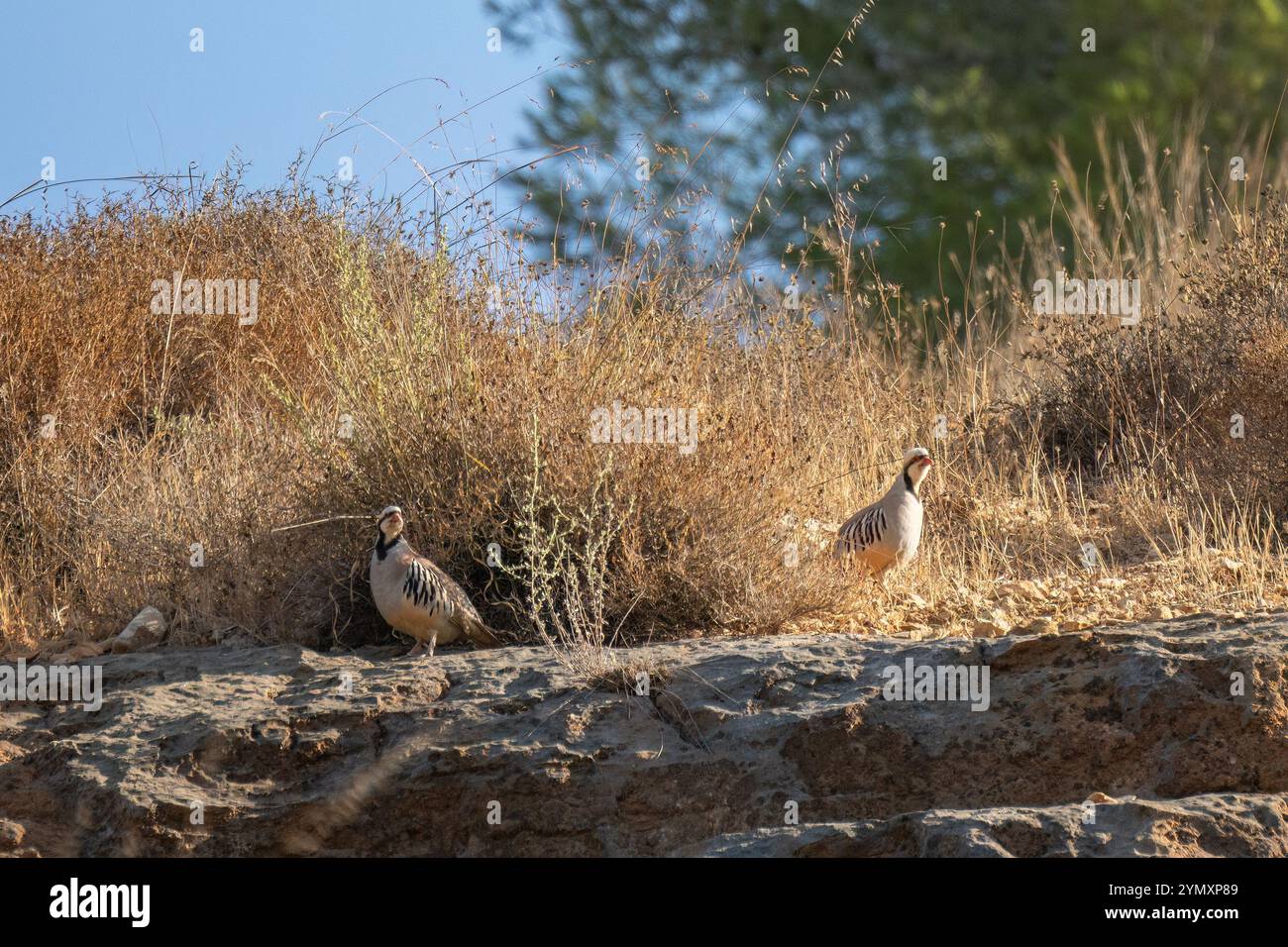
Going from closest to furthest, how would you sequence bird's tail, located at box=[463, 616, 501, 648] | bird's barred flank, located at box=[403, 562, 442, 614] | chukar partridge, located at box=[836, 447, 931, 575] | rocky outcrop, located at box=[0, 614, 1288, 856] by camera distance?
rocky outcrop, located at box=[0, 614, 1288, 856] → bird's barred flank, located at box=[403, 562, 442, 614] → bird's tail, located at box=[463, 616, 501, 648] → chukar partridge, located at box=[836, 447, 931, 575]

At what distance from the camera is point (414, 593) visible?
5.44 meters

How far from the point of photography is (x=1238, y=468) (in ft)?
26.3

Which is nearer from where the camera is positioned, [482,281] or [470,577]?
[470,577]

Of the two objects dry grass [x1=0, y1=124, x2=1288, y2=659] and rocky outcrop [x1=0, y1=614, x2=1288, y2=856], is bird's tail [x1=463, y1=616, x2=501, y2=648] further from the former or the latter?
rocky outcrop [x1=0, y1=614, x2=1288, y2=856]

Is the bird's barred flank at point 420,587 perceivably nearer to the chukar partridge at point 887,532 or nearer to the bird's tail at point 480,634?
the bird's tail at point 480,634

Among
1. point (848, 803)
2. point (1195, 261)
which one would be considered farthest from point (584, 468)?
point (1195, 261)

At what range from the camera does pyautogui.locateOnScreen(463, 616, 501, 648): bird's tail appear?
5.71 m

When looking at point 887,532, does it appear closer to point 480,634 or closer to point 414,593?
point 480,634

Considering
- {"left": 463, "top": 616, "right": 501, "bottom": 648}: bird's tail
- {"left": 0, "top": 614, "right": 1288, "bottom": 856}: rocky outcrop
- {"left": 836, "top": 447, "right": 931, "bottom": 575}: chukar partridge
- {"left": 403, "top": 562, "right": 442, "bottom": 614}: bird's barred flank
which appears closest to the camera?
{"left": 0, "top": 614, "right": 1288, "bottom": 856}: rocky outcrop

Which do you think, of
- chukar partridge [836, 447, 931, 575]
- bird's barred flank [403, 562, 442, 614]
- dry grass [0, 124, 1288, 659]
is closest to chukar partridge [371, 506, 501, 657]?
bird's barred flank [403, 562, 442, 614]

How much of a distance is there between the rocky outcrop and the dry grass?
0.47 meters

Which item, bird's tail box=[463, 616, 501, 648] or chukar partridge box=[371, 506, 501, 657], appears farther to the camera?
bird's tail box=[463, 616, 501, 648]
